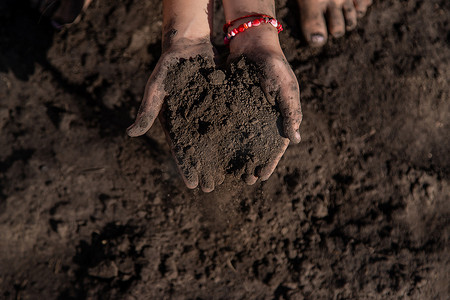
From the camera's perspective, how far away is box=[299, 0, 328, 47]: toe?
200cm

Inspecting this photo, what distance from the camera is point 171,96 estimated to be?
5.03 feet

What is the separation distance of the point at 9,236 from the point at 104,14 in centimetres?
152

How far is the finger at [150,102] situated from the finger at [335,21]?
1157 mm

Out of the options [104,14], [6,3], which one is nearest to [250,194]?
[104,14]

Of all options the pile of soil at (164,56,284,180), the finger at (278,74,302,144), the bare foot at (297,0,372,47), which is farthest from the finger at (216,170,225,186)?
the bare foot at (297,0,372,47)

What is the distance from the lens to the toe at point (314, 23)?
6.56 ft

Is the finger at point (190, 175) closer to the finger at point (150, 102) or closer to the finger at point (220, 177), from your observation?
the finger at point (220, 177)

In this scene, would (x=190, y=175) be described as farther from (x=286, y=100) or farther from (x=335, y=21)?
(x=335, y=21)

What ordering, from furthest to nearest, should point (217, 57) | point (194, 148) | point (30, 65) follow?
1. point (30, 65)
2. point (217, 57)
3. point (194, 148)

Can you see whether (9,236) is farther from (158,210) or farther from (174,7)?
(174,7)

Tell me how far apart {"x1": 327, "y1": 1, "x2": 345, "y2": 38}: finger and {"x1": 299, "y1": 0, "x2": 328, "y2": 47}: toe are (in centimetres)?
5

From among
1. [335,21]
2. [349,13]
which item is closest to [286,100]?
[335,21]

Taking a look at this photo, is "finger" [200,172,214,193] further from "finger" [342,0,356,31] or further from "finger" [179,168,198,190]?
"finger" [342,0,356,31]

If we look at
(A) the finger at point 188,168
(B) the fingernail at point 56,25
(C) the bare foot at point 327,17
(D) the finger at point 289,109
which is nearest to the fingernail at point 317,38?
(C) the bare foot at point 327,17
